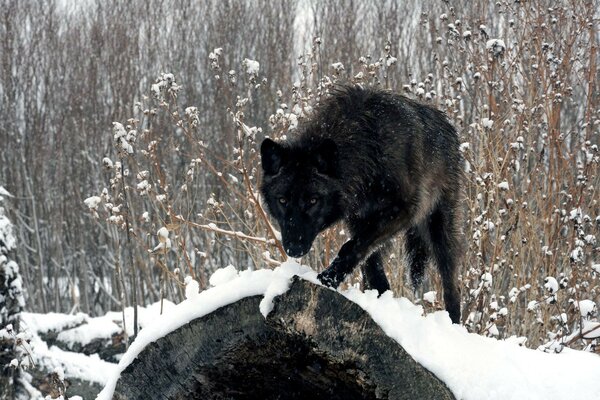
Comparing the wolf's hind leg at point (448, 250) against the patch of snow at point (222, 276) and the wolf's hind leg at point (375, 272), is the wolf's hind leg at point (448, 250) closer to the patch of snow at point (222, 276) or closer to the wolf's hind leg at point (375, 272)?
the wolf's hind leg at point (375, 272)

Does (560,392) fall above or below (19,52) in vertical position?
above

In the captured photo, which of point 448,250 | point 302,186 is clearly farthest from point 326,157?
point 448,250

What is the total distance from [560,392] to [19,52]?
19.8m

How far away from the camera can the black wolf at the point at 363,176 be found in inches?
162

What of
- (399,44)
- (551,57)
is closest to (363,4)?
(399,44)

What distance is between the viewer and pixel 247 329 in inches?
124

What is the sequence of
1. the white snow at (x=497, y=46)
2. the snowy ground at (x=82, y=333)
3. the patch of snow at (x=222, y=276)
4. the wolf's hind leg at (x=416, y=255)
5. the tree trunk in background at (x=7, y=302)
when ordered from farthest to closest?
1. the snowy ground at (x=82, y=333)
2. the tree trunk in background at (x=7, y=302)
3. the white snow at (x=497, y=46)
4. the wolf's hind leg at (x=416, y=255)
5. the patch of snow at (x=222, y=276)

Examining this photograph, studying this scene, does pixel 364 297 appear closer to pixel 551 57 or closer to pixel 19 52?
pixel 551 57

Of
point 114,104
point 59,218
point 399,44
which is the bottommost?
point 59,218

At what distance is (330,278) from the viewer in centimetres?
388

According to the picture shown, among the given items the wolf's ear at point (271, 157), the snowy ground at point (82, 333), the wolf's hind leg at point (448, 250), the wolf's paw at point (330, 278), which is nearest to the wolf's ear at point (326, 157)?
the wolf's ear at point (271, 157)

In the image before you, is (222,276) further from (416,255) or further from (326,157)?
(416,255)

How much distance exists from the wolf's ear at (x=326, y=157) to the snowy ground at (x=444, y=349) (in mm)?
995

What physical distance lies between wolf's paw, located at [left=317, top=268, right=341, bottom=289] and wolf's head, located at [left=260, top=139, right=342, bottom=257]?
0.17 meters
